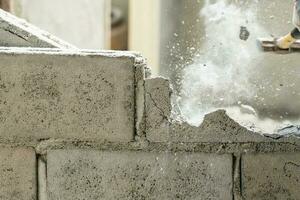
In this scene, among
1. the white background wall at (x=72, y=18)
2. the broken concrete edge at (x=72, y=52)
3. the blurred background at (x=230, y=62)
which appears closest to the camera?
the broken concrete edge at (x=72, y=52)

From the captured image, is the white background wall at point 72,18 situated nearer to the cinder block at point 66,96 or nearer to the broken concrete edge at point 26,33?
the broken concrete edge at point 26,33

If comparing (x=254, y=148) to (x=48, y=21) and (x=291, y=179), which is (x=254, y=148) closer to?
(x=291, y=179)

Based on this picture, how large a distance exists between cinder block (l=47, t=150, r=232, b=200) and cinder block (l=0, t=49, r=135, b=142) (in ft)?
0.26

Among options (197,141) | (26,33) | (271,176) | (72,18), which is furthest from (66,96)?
(72,18)

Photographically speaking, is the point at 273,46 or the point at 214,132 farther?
the point at 273,46

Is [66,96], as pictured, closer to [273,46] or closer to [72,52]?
[72,52]

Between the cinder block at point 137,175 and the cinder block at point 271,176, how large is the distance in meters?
0.06

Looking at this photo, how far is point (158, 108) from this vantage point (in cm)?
196

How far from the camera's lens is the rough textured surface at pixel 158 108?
195 centimetres

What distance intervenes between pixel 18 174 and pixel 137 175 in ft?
1.29

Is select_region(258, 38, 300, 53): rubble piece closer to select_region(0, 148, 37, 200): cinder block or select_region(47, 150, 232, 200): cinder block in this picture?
select_region(47, 150, 232, 200): cinder block

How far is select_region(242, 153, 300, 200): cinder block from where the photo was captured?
2012 mm

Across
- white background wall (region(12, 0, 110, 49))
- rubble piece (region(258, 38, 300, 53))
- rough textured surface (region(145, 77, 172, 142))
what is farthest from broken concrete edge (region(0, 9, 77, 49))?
white background wall (region(12, 0, 110, 49))

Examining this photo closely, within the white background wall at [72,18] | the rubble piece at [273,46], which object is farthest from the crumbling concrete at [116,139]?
the white background wall at [72,18]
